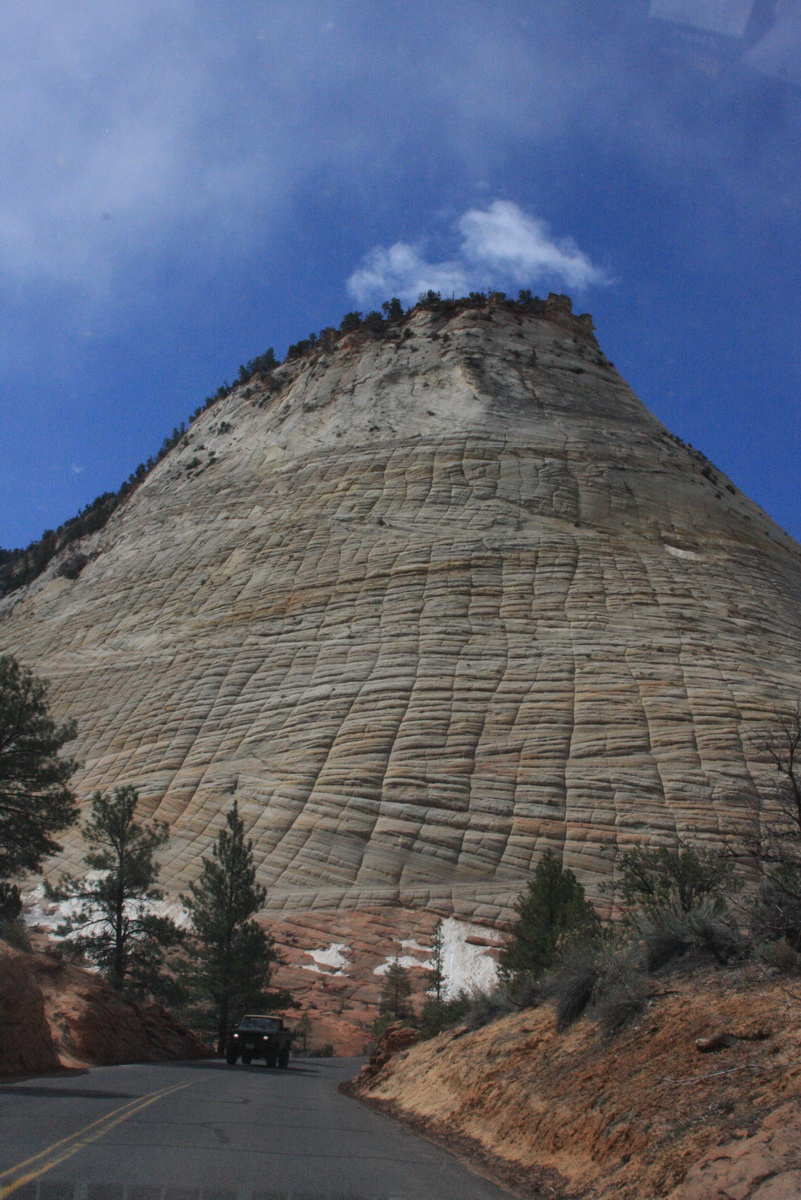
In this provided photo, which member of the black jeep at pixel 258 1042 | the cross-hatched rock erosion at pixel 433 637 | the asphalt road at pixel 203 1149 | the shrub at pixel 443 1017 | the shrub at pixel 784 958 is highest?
the cross-hatched rock erosion at pixel 433 637

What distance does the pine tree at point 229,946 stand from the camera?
20172mm

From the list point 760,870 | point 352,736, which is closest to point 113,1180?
point 760,870

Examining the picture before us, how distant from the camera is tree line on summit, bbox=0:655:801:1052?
780 centimetres

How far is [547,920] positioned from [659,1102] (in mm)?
10307

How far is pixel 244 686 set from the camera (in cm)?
3136

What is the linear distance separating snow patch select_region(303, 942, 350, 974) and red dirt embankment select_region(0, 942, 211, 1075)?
125 inches

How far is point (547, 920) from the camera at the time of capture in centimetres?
1566

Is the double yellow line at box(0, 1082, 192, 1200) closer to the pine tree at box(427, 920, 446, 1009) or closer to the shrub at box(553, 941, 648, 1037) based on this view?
the shrub at box(553, 941, 648, 1037)

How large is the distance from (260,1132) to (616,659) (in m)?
23.6

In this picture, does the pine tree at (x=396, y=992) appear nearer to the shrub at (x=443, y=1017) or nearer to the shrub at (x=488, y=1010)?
the shrub at (x=443, y=1017)

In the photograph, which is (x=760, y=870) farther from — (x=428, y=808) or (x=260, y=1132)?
(x=428, y=808)

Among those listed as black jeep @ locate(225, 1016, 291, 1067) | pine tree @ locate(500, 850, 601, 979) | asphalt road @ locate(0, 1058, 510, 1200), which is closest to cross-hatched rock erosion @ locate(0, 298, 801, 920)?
pine tree @ locate(500, 850, 601, 979)

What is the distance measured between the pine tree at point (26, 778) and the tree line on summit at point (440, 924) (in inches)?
1.3

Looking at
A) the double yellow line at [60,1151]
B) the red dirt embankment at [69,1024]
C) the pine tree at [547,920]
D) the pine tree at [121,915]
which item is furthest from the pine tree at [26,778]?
the double yellow line at [60,1151]
